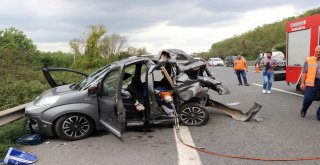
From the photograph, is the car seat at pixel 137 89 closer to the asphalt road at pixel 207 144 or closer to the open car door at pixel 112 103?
the asphalt road at pixel 207 144

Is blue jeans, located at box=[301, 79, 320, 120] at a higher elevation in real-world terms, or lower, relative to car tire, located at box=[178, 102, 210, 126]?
higher

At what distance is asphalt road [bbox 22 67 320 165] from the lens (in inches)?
197

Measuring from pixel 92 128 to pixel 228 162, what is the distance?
113 inches

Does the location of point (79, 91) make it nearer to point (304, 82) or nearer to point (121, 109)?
point (121, 109)

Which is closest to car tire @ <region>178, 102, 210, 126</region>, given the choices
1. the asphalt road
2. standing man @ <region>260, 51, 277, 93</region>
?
the asphalt road

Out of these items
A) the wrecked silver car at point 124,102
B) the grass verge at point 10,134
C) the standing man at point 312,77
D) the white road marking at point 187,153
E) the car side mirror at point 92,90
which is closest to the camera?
the white road marking at point 187,153

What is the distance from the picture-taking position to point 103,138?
20.9 feet

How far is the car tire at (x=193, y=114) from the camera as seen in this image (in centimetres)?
700

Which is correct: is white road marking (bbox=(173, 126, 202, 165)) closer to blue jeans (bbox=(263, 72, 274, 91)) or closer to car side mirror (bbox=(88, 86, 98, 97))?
car side mirror (bbox=(88, 86, 98, 97))

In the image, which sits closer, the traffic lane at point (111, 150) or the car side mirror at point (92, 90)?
the traffic lane at point (111, 150)

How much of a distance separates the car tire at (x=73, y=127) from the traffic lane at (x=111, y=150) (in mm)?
116

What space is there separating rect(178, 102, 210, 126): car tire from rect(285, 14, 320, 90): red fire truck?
522 centimetres

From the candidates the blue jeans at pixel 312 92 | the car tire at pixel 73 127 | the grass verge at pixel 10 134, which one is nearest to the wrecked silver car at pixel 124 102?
the car tire at pixel 73 127

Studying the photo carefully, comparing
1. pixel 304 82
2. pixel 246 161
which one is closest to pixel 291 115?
pixel 304 82
